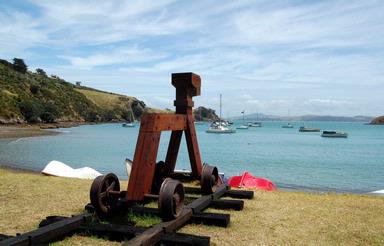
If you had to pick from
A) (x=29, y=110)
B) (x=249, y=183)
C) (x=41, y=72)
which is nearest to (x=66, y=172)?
(x=249, y=183)

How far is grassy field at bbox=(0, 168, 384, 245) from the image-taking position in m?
6.43

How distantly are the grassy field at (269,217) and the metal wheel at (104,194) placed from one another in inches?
29.3

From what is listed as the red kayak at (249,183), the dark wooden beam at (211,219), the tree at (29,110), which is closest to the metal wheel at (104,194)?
the dark wooden beam at (211,219)

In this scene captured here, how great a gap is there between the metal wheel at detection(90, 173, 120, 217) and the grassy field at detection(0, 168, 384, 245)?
29.3 inches

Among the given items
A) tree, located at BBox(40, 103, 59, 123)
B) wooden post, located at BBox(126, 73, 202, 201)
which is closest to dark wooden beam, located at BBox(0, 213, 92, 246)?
wooden post, located at BBox(126, 73, 202, 201)

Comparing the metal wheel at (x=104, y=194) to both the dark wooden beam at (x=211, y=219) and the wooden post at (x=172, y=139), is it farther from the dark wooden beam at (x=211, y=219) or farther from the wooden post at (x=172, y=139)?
the dark wooden beam at (x=211, y=219)

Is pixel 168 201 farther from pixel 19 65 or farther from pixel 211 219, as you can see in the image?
pixel 19 65

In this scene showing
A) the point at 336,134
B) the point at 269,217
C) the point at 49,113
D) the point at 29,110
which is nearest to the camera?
the point at 269,217

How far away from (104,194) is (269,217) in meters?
3.28

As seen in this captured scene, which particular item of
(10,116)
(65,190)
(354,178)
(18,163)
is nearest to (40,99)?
(10,116)

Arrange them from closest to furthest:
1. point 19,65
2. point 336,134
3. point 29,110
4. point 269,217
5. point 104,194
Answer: point 104,194, point 269,217, point 29,110, point 336,134, point 19,65

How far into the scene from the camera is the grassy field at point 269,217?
21.1 feet

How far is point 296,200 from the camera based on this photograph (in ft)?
32.3

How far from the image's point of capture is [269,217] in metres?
7.85
